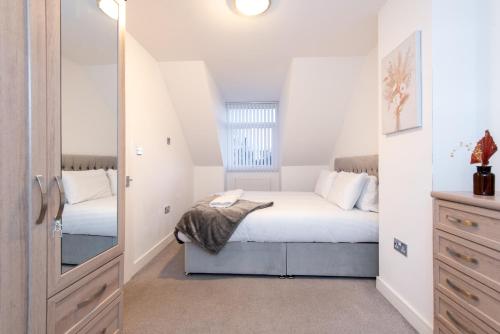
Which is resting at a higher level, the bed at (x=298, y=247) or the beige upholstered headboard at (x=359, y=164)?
the beige upholstered headboard at (x=359, y=164)

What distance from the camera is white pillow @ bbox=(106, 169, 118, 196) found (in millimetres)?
1312

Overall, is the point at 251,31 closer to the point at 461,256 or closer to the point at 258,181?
the point at 461,256

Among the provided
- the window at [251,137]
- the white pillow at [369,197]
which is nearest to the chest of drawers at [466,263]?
the white pillow at [369,197]

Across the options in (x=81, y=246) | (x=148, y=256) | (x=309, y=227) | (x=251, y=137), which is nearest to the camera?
(x=81, y=246)

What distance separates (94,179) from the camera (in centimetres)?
122

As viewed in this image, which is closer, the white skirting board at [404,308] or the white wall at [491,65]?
the white wall at [491,65]

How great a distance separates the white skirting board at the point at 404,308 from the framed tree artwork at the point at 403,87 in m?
1.24

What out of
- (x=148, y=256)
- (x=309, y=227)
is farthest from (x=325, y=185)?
(x=148, y=256)

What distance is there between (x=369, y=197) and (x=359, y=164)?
0.82m

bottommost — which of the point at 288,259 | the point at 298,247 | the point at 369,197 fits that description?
the point at 288,259

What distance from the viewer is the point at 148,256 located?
2654 millimetres

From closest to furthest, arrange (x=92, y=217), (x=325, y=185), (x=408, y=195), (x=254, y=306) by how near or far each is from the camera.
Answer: (x=92, y=217), (x=408, y=195), (x=254, y=306), (x=325, y=185)

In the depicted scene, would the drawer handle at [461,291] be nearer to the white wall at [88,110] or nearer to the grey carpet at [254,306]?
the grey carpet at [254,306]

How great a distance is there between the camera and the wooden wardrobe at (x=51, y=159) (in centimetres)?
76
